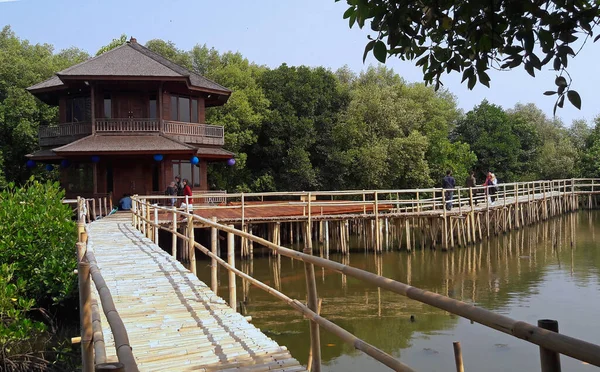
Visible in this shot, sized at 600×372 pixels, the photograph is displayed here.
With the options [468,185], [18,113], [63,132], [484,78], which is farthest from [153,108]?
[484,78]

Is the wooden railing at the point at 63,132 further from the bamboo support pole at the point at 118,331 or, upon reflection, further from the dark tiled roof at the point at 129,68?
the bamboo support pole at the point at 118,331

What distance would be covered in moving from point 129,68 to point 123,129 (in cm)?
221

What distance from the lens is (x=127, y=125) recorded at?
2116 centimetres

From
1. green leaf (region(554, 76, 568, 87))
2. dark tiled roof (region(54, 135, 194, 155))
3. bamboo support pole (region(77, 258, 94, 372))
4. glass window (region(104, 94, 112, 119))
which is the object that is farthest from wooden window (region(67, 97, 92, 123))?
green leaf (region(554, 76, 568, 87))

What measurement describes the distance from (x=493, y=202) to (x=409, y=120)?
402 inches

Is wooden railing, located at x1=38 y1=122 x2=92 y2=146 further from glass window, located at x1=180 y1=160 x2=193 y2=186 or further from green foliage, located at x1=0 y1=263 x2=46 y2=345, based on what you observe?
green foliage, located at x1=0 y1=263 x2=46 y2=345

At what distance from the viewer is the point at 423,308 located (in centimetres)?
1143

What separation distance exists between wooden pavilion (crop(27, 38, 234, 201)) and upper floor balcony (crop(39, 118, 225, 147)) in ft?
0.11

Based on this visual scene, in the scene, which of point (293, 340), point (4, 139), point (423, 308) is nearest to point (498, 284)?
point (423, 308)

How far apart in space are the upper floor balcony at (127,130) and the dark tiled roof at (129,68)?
1648 mm

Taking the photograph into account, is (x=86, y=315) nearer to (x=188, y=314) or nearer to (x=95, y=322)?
(x=95, y=322)

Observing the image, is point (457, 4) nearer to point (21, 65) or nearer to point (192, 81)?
point (192, 81)

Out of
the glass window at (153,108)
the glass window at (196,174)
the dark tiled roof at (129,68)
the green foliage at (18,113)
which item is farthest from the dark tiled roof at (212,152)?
the green foliage at (18,113)

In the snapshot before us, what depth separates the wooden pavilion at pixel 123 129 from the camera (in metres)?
20.3
